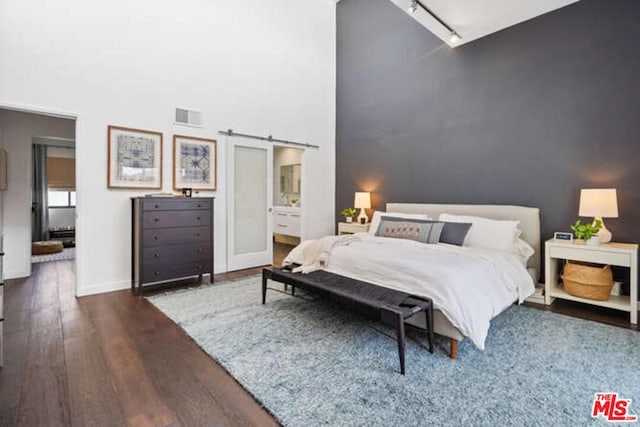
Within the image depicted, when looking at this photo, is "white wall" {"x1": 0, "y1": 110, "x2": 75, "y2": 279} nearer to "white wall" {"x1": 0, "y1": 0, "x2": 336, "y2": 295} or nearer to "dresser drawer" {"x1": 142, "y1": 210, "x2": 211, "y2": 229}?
"white wall" {"x1": 0, "y1": 0, "x2": 336, "y2": 295}

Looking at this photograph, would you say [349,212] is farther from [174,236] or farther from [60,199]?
[60,199]

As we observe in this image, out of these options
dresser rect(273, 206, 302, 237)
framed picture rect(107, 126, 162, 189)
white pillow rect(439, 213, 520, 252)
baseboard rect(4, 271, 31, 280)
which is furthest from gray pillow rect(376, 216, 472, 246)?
baseboard rect(4, 271, 31, 280)

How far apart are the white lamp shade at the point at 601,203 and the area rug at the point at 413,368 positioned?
1.01 meters

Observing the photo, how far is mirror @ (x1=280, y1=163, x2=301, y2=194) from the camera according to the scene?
24.6 ft

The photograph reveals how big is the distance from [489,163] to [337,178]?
2764mm

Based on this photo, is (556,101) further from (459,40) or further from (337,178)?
(337,178)

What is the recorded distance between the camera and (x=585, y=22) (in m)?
3.33

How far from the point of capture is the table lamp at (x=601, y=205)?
2914mm

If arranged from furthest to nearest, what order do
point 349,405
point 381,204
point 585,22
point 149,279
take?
point 381,204, point 149,279, point 585,22, point 349,405

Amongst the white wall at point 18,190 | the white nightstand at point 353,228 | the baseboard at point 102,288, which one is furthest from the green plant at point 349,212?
the white wall at point 18,190

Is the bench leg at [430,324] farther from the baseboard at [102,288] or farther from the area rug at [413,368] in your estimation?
the baseboard at [102,288]

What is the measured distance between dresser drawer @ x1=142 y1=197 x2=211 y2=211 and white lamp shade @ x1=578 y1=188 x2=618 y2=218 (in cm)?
409

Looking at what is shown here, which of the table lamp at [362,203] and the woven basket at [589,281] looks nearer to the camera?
the woven basket at [589,281]

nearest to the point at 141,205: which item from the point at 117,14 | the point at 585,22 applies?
the point at 117,14
